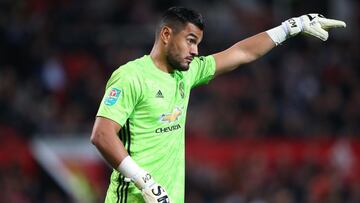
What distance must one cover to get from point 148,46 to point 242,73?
152 centimetres

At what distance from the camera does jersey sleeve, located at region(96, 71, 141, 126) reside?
20.7 ft

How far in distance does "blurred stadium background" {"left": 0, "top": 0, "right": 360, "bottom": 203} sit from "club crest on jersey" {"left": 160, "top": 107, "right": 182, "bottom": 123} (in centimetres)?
469

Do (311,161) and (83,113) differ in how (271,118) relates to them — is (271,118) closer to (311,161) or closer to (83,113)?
(311,161)

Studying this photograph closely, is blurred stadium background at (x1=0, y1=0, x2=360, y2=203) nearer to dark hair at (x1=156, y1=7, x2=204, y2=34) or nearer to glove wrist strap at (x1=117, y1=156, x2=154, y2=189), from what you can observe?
dark hair at (x1=156, y1=7, x2=204, y2=34)

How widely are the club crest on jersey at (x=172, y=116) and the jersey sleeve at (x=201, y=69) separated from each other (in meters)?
0.42

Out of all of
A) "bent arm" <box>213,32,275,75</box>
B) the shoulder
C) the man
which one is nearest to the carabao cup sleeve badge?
the man

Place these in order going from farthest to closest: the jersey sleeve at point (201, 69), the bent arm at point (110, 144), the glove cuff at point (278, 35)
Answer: the glove cuff at point (278, 35), the jersey sleeve at point (201, 69), the bent arm at point (110, 144)

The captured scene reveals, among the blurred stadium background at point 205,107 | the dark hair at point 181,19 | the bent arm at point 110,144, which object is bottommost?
the bent arm at point 110,144

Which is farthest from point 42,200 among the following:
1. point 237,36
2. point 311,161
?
point 237,36

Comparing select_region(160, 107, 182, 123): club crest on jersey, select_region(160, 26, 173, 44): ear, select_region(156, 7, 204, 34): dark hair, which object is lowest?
select_region(160, 107, 182, 123): club crest on jersey

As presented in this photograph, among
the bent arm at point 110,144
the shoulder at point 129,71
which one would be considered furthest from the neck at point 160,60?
the bent arm at point 110,144

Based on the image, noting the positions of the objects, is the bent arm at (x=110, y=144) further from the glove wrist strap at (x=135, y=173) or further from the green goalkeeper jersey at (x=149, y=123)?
the green goalkeeper jersey at (x=149, y=123)

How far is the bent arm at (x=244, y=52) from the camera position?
7375 mm

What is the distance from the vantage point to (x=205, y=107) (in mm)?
14156
